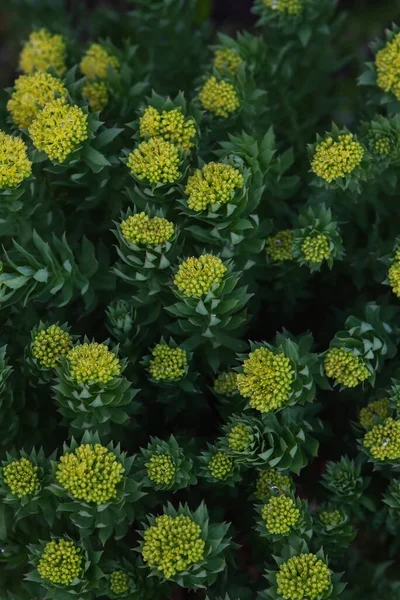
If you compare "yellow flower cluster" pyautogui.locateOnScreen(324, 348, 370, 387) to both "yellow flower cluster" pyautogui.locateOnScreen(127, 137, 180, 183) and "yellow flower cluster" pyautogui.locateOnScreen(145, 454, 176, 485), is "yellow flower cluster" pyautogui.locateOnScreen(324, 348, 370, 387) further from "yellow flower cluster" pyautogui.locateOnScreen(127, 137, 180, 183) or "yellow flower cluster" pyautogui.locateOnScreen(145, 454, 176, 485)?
"yellow flower cluster" pyautogui.locateOnScreen(127, 137, 180, 183)

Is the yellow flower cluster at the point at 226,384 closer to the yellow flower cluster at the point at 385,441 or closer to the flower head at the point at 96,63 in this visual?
the yellow flower cluster at the point at 385,441

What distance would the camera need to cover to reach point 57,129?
252 cm

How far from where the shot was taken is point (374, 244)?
297cm

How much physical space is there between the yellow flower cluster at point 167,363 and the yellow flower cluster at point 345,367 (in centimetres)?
55

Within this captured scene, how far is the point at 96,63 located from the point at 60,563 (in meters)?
2.21

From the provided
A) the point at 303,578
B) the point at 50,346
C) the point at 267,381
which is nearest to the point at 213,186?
the point at 267,381

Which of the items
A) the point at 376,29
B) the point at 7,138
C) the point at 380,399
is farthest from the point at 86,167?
the point at 376,29

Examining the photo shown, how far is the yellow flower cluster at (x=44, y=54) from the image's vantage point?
3.17 meters

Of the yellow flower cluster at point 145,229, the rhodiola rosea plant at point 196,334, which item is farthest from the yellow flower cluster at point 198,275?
the yellow flower cluster at point 145,229

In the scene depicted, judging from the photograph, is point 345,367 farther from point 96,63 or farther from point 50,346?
point 96,63

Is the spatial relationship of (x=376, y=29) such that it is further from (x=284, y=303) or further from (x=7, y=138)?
(x=7, y=138)

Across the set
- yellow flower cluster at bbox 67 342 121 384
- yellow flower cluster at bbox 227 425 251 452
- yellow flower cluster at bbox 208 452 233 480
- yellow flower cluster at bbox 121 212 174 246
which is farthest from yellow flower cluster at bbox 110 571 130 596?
yellow flower cluster at bbox 121 212 174 246

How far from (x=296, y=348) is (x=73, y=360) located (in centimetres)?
81

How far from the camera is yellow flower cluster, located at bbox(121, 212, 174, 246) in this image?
246 centimetres
